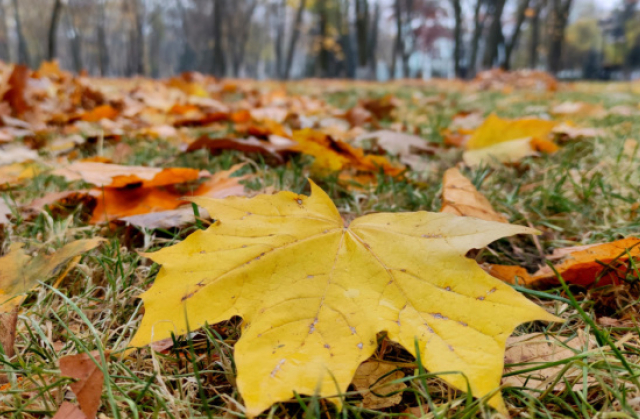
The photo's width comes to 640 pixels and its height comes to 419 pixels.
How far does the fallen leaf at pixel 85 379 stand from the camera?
529mm

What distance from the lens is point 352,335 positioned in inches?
21.4

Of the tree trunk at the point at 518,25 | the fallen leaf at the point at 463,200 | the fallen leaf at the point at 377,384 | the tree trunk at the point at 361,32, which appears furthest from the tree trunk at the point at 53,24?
the tree trunk at the point at 518,25

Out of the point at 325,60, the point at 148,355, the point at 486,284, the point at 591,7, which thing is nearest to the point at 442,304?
the point at 486,284

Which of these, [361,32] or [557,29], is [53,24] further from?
[557,29]

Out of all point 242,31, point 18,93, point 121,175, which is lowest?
point 121,175

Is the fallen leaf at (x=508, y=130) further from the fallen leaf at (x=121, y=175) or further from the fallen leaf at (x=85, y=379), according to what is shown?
the fallen leaf at (x=85, y=379)

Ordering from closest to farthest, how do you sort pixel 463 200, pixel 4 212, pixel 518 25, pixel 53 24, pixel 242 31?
pixel 463 200 → pixel 4 212 → pixel 53 24 → pixel 518 25 → pixel 242 31

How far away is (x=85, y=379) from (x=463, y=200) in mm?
753

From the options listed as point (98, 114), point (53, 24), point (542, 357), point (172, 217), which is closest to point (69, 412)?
point (172, 217)

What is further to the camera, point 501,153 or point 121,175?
point 501,153

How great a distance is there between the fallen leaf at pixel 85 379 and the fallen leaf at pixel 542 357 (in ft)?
1.73

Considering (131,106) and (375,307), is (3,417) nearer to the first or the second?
(375,307)

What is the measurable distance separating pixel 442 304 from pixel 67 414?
49 centimetres

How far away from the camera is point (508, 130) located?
1537mm
